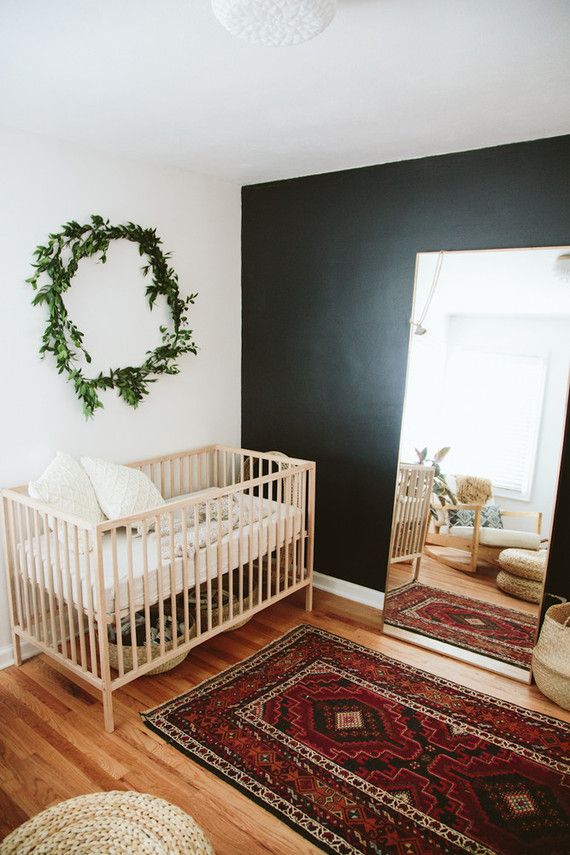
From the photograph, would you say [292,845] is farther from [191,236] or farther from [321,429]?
[191,236]

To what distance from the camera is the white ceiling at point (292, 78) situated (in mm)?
1531

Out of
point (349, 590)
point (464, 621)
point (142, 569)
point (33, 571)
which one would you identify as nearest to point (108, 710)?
point (142, 569)

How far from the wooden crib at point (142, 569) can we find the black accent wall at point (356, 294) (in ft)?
1.12

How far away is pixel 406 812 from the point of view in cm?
188

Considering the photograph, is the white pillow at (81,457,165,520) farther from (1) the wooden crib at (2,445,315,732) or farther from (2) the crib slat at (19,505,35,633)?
(2) the crib slat at (19,505,35,633)

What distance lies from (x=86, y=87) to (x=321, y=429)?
6.98ft

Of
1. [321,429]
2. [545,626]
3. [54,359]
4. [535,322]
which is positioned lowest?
[545,626]

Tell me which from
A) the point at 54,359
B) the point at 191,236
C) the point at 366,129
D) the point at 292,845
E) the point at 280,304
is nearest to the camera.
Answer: the point at 292,845

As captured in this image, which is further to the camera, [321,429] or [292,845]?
[321,429]

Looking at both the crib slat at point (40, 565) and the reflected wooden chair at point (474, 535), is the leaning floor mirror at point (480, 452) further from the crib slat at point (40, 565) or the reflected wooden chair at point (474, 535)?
the crib slat at point (40, 565)

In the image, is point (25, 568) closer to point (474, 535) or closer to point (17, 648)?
point (17, 648)

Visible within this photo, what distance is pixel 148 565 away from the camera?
2342 millimetres

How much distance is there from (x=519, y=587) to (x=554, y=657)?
0.33m

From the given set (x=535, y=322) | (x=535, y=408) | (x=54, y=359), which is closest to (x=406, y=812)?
(x=535, y=408)
